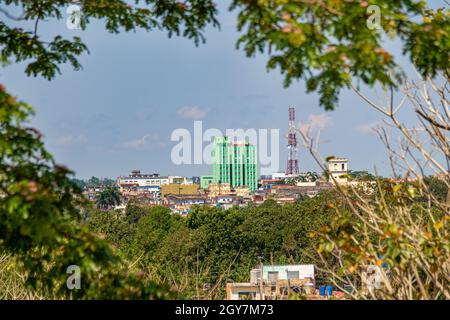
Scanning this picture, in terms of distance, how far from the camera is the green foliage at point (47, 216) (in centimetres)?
279

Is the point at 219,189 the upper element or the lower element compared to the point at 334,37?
upper

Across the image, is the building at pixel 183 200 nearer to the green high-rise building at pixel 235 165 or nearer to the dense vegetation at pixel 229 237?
the green high-rise building at pixel 235 165

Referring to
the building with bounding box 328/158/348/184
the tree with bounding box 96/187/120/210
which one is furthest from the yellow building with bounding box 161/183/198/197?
the building with bounding box 328/158/348/184

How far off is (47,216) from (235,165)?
121724mm

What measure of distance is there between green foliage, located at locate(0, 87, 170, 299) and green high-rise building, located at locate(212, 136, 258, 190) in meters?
102

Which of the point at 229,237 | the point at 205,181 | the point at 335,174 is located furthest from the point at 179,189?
the point at 335,174

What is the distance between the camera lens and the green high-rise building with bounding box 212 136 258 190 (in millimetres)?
110188

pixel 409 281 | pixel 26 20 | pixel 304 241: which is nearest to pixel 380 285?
pixel 409 281

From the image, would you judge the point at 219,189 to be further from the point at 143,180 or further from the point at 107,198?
the point at 143,180

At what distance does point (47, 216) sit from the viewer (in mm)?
2811

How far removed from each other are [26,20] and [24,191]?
5.30ft

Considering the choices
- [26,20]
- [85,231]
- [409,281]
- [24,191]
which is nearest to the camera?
[24,191]
